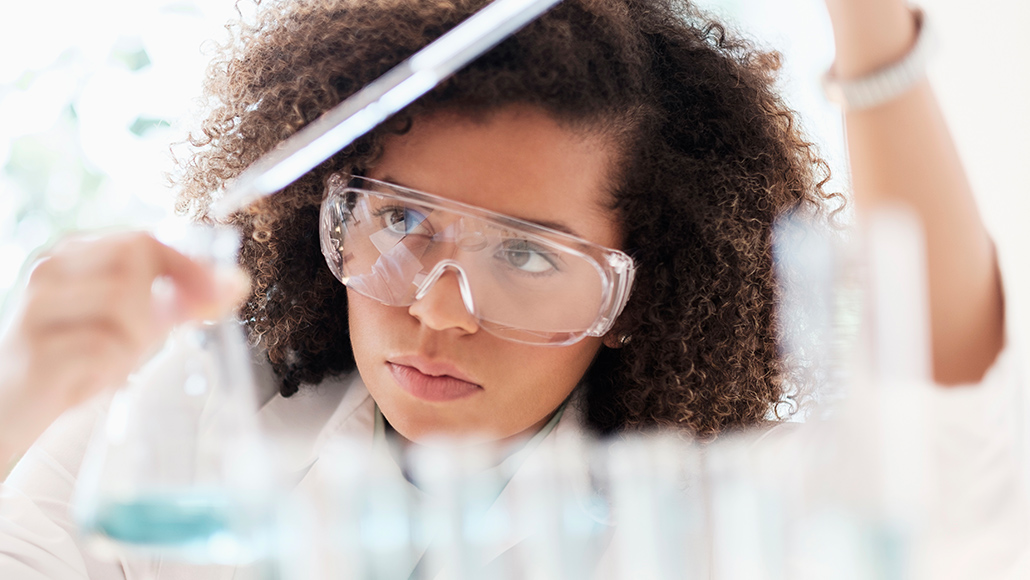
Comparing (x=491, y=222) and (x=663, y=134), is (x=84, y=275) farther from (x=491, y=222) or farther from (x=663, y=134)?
(x=663, y=134)

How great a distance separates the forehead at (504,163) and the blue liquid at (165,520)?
0.87 ft

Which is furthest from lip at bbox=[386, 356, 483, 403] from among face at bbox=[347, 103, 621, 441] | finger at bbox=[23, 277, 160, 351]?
finger at bbox=[23, 277, 160, 351]

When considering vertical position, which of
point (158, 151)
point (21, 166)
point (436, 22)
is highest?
point (436, 22)

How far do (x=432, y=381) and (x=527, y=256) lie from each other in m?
0.13

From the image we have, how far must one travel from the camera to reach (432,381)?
63cm

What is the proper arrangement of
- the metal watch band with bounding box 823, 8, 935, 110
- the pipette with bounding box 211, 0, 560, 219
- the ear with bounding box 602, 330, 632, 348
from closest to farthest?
the metal watch band with bounding box 823, 8, 935, 110, the pipette with bounding box 211, 0, 560, 219, the ear with bounding box 602, 330, 632, 348

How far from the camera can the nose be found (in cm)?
58

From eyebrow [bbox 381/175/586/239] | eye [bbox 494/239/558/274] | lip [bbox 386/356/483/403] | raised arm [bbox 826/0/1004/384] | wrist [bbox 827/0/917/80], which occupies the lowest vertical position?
lip [bbox 386/356/483/403]

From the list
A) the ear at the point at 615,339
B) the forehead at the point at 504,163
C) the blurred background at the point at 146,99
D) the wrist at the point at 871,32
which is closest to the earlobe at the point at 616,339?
the ear at the point at 615,339

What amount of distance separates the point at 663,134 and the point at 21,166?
885mm

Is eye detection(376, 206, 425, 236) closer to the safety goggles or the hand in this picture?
the safety goggles

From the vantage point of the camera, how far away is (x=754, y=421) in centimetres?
75

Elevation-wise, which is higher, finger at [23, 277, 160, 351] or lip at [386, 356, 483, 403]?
finger at [23, 277, 160, 351]

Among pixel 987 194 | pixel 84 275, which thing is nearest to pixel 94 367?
pixel 84 275
